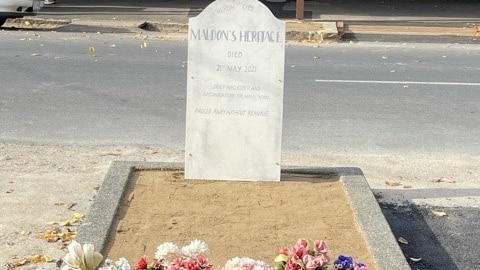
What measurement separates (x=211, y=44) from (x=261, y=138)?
2.44 ft

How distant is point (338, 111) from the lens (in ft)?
31.9

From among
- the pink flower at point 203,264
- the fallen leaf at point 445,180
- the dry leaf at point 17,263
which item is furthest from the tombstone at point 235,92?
the pink flower at point 203,264

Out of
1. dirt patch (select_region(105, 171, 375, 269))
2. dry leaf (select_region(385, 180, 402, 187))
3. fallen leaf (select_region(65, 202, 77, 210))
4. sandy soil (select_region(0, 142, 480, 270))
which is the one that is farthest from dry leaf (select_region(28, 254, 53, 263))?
dry leaf (select_region(385, 180, 402, 187))

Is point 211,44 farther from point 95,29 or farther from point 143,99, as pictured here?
point 95,29

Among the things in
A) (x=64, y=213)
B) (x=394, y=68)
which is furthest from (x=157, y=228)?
(x=394, y=68)

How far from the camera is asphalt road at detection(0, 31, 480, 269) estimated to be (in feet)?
21.3

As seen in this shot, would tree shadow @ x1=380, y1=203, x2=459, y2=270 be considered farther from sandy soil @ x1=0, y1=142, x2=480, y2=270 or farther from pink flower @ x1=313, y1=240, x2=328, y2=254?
pink flower @ x1=313, y1=240, x2=328, y2=254

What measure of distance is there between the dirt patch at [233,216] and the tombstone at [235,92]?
0.19 m

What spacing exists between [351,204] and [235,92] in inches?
44.3

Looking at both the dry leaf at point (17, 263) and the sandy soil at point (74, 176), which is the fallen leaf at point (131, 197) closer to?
the sandy soil at point (74, 176)

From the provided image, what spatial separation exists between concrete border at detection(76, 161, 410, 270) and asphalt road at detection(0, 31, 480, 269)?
37 centimetres

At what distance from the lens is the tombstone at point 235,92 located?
577 cm

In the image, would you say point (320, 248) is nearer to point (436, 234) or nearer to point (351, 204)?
point (351, 204)

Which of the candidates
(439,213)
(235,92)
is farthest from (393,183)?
(235,92)
